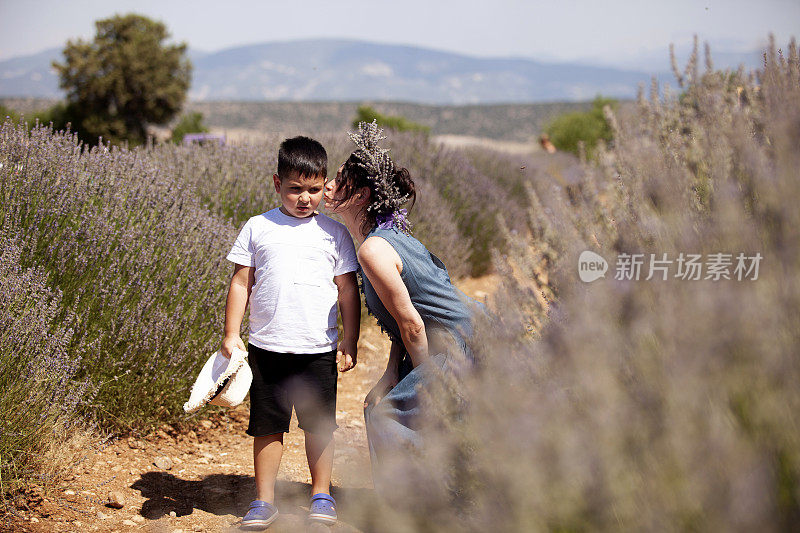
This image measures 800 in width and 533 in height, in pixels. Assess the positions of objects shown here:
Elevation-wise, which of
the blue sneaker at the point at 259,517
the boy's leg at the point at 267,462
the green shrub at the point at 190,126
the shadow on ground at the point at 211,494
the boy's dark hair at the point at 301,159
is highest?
the green shrub at the point at 190,126

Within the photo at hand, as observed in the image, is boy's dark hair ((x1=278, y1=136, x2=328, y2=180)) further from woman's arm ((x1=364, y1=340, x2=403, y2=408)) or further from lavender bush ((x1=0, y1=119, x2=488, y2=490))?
lavender bush ((x1=0, y1=119, x2=488, y2=490))

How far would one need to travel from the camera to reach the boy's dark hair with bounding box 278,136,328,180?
8.63ft

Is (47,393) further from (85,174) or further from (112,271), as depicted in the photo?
(85,174)

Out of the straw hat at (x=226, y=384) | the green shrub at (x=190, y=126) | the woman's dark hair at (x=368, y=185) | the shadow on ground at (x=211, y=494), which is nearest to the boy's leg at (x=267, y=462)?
the shadow on ground at (x=211, y=494)

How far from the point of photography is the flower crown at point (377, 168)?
2568 millimetres

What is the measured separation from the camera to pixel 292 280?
265 cm

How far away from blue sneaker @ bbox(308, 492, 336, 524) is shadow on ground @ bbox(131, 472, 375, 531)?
0.15 ft

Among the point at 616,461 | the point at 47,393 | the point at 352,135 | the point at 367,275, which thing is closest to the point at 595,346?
the point at 616,461

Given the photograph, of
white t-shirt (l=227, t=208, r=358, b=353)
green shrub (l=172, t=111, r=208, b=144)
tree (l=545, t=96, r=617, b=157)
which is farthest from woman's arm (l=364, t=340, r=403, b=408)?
tree (l=545, t=96, r=617, b=157)

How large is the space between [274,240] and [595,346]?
1664 millimetres

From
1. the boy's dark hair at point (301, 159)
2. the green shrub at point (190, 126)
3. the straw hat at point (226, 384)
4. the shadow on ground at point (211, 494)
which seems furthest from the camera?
the green shrub at point (190, 126)

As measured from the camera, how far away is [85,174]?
339 centimetres

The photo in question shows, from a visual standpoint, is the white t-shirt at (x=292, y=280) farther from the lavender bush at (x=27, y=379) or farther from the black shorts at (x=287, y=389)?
the lavender bush at (x=27, y=379)

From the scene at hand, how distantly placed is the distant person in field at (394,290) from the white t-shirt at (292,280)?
156 mm
